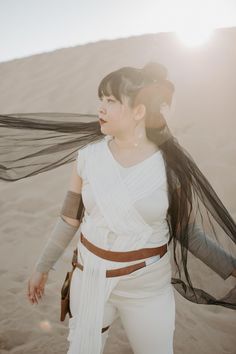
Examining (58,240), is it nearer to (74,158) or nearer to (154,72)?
(74,158)

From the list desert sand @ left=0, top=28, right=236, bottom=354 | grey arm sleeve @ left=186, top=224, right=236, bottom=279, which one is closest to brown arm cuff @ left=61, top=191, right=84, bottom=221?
grey arm sleeve @ left=186, top=224, right=236, bottom=279

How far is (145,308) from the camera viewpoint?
1688mm

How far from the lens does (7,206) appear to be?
6207 mm

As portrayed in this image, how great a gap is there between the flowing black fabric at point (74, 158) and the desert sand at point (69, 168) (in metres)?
0.09

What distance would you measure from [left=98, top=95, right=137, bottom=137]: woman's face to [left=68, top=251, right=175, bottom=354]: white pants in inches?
22.5

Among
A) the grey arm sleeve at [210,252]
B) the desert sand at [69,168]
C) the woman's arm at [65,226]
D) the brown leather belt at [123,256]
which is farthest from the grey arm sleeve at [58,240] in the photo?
the desert sand at [69,168]

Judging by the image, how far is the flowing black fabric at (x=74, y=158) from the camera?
183 cm

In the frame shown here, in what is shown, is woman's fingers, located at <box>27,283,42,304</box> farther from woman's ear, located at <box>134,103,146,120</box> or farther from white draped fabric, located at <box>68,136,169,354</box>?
woman's ear, located at <box>134,103,146,120</box>

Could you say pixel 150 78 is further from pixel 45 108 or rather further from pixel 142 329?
pixel 45 108

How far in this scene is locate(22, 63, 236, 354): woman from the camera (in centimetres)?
164

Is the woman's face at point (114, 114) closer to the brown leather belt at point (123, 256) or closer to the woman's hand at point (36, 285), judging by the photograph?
the brown leather belt at point (123, 256)

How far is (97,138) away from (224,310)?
2.55 m

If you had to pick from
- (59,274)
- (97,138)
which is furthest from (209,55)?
(97,138)

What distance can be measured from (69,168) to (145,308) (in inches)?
235
